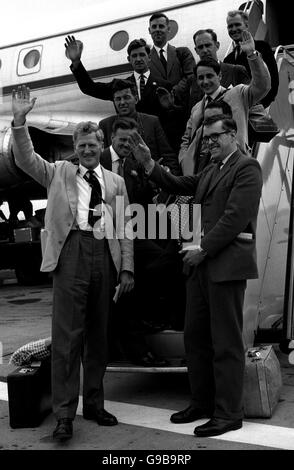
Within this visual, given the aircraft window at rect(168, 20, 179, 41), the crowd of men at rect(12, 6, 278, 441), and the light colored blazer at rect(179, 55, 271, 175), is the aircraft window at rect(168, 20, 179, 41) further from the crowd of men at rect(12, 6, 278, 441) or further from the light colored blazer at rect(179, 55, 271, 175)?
the light colored blazer at rect(179, 55, 271, 175)

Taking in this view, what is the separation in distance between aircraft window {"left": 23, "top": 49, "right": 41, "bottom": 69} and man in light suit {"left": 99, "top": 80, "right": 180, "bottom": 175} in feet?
25.8

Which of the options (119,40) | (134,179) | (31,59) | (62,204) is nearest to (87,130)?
(62,204)

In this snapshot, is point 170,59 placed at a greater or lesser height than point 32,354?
greater

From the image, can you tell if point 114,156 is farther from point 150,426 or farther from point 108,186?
point 150,426

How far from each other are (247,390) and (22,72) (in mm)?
10020

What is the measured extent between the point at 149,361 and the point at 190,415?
1.62 ft

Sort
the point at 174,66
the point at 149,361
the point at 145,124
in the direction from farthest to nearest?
1. the point at 174,66
2. the point at 145,124
3. the point at 149,361

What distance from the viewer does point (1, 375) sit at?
5434 mm

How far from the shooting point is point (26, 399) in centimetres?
410

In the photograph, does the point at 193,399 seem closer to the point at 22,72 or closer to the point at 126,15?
the point at 126,15

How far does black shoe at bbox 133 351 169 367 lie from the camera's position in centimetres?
426

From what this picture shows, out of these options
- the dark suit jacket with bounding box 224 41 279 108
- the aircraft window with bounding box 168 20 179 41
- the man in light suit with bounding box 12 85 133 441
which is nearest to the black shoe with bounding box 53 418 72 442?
the man in light suit with bounding box 12 85 133 441

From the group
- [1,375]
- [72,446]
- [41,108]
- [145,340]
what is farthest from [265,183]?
[41,108]

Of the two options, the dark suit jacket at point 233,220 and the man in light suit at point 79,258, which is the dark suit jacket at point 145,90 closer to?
the man in light suit at point 79,258
